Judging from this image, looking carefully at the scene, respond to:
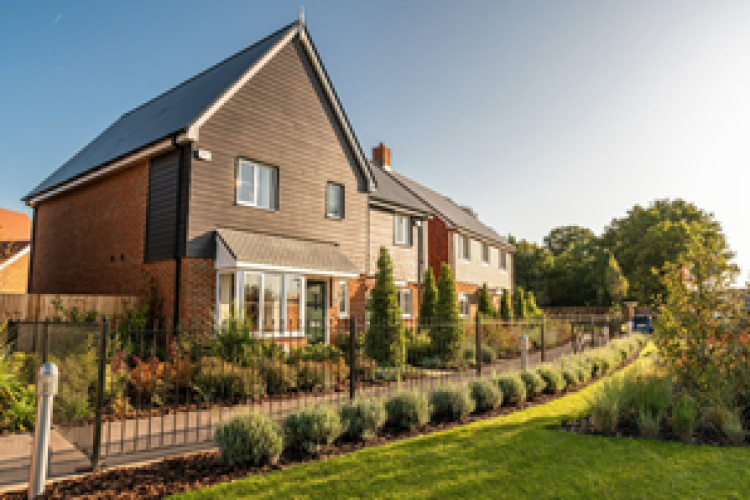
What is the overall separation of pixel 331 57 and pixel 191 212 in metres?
8.55

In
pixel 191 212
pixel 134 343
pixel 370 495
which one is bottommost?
pixel 370 495

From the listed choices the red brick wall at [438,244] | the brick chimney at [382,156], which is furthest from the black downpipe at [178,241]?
the brick chimney at [382,156]

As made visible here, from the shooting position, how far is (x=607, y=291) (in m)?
45.5

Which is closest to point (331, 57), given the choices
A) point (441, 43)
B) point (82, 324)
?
point (441, 43)

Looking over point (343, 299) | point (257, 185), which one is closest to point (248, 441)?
point (257, 185)

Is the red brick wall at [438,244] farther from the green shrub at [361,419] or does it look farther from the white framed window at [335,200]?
the green shrub at [361,419]

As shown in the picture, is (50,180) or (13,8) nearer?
(13,8)

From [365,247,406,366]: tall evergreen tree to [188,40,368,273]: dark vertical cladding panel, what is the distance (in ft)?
8.84

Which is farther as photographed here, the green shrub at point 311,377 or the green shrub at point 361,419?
the green shrub at point 311,377

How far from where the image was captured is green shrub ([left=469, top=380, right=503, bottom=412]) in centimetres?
824

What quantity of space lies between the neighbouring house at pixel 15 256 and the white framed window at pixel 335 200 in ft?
47.1

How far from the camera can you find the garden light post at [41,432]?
14.4 feet

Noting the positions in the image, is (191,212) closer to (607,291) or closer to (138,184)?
(138,184)

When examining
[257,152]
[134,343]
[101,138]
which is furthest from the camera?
[101,138]
